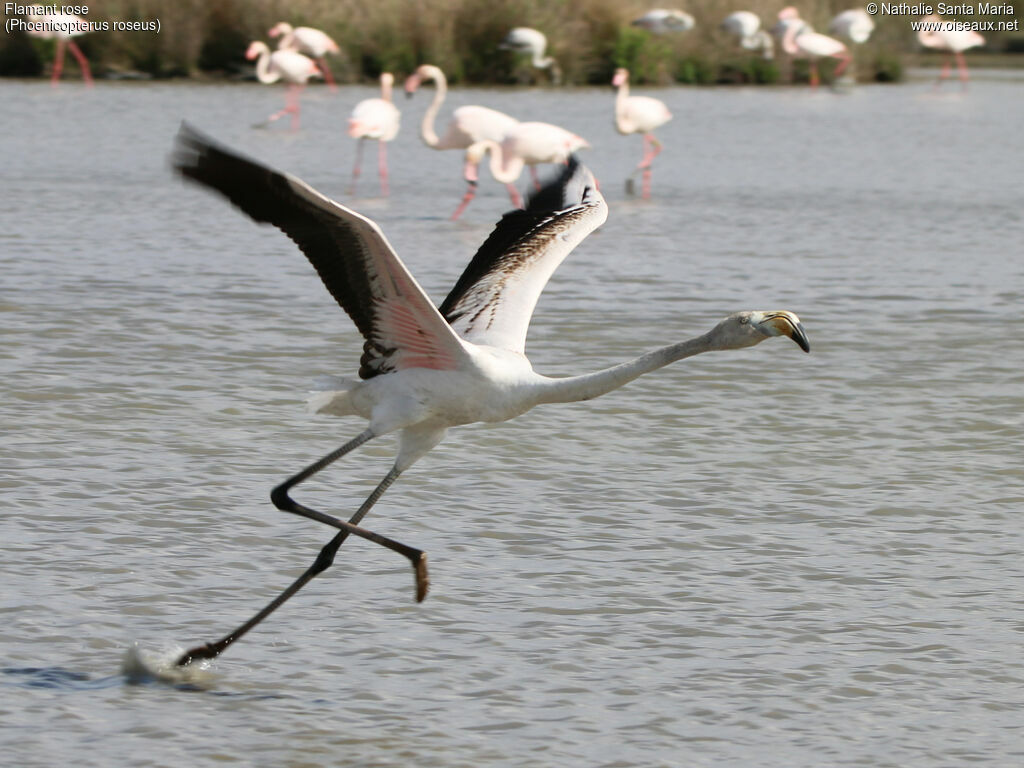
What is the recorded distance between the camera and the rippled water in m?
4.28

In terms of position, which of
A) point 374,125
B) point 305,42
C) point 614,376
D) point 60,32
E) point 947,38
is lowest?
point 614,376

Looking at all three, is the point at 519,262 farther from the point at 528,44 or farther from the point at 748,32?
the point at 748,32

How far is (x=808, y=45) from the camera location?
26281 mm

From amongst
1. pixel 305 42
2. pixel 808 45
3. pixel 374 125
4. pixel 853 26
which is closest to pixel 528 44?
pixel 305 42

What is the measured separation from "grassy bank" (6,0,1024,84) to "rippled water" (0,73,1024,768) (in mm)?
12572

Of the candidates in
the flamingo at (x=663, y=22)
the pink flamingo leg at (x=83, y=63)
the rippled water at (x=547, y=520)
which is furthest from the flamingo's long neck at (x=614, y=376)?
the flamingo at (x=663, y=22)

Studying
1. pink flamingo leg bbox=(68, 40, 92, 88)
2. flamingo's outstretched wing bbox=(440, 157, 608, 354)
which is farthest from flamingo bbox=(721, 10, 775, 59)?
flamingo's outstretched wing bbox=(440, 157, 608, 354)

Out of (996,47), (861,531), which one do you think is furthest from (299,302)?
(996,47)

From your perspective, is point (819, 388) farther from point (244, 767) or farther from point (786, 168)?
point (786, 168)

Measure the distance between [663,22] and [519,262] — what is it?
21290 mm

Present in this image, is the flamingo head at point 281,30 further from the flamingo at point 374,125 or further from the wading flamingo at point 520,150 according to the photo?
the wading flamingo at point 520,150

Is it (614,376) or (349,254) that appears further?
(614,376)

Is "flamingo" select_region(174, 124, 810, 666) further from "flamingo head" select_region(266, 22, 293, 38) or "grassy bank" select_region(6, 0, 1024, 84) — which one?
"grassy bank" select_region(6, 0, 1024, 84)

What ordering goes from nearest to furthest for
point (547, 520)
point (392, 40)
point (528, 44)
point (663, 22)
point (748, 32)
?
1. point (547, 520)
2. point (528, 44)
3. point (392, 40)
4. point (663, 22)
5. point (748, 32)
